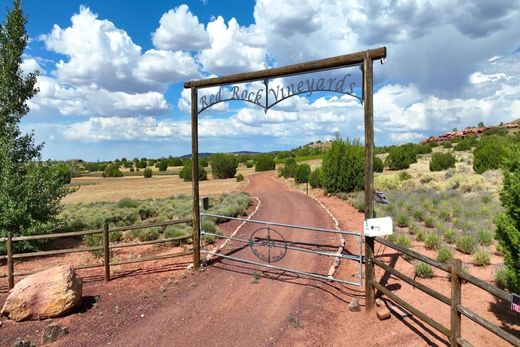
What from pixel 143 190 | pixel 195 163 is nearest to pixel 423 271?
pixel 195 163

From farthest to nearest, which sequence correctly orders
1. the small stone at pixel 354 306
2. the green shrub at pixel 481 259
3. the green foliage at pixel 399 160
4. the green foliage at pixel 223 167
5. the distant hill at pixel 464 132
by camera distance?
the distant hill at pixel 464 132 → the green foliage at pixel 223 167 → the green foliage at pixel 399 160 → the green shrub at pixel 481 259 → the small stone at pixel 354 306

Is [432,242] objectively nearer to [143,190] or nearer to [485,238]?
[485,238]

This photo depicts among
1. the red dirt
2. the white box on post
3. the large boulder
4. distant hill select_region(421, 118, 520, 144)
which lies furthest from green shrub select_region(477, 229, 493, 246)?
distant hill select_region(421, 118, 520, 144)

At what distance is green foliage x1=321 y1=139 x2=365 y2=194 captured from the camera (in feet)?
79.1

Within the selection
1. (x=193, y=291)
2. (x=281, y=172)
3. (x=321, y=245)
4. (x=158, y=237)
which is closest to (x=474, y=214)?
(x=321, y=245)

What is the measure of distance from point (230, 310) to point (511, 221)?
5276mm

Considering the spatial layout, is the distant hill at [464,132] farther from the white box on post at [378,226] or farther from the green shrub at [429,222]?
the white box on post at [378,226]

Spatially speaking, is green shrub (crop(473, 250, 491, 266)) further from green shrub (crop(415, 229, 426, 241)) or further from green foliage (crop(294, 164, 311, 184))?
green foliage (crop(294, 164, 311, 184))

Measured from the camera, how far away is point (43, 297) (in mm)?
7590

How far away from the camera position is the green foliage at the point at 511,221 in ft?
18.8

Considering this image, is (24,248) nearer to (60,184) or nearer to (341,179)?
(60,184)

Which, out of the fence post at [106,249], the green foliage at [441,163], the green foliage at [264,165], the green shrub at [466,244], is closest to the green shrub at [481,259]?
the green shrub at [466,244]

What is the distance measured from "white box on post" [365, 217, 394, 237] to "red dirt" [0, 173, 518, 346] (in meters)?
1.55

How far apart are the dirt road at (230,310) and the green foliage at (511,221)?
12.1ft
